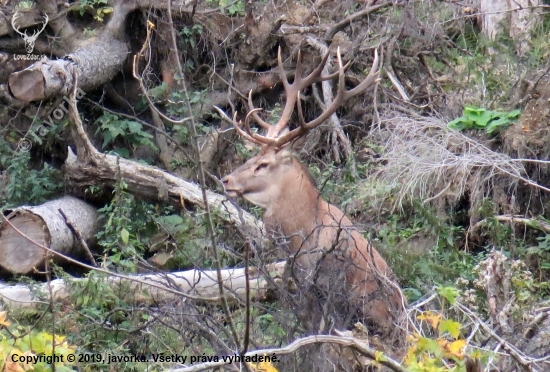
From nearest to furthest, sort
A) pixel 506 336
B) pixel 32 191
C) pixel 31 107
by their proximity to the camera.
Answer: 1. pixel 506 336
2. pixel 32 191
3. pixel 31 107

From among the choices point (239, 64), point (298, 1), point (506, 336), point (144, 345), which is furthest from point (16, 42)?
point (506, 336)

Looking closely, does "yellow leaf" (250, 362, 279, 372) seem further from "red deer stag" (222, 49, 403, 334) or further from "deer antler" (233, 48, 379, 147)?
"deer antler" (233, 48, 379, 147)

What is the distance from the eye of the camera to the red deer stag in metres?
5.24

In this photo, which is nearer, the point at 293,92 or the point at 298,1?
the point at 293,92

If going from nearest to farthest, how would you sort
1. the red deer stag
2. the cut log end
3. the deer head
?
the red deer stag → the deer head → the cut log end

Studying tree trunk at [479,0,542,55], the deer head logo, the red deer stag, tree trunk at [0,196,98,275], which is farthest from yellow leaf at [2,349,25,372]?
tree trunk at [479,0,542,55]

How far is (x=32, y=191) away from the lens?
8.44m

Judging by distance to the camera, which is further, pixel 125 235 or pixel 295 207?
pixel 125 235

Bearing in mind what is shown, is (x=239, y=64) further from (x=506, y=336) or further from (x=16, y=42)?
(x=506, y=336)

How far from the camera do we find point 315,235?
6230 mm

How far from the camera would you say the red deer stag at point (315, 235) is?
17.2 feet

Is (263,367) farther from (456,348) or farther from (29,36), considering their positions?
(29,36)

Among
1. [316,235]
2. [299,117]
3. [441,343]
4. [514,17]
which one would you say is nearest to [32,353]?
[441,343]

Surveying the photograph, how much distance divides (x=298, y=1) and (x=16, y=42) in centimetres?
303
